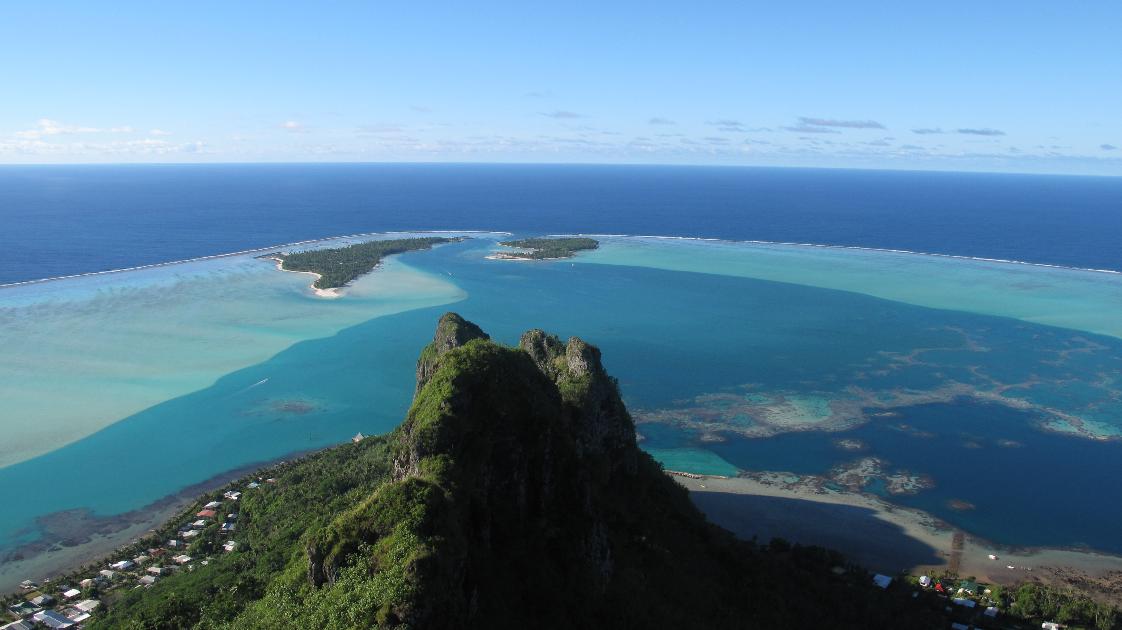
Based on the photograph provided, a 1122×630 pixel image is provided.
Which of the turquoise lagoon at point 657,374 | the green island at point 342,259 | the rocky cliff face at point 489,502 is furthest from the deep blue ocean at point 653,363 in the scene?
the rocky cliff face at point 489,502

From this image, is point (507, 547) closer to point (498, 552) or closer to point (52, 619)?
point (498, 552)

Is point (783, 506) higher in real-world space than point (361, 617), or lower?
lower

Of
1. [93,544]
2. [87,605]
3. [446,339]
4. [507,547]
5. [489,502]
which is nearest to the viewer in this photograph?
[507,547]

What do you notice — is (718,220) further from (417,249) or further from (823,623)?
(823,623)

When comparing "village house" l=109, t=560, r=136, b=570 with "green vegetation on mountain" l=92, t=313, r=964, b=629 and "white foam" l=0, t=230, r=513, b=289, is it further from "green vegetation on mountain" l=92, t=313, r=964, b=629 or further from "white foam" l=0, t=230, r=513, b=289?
"white foam" l=0, t=230, r=513, b=289

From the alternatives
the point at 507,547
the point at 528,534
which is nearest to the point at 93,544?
the point at 528,534

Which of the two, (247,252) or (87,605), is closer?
(87,605)

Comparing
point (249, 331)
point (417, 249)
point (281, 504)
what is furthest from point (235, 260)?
point (281, 504)
